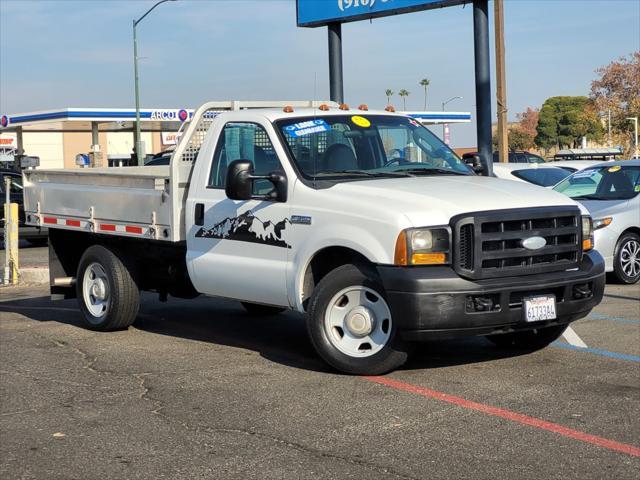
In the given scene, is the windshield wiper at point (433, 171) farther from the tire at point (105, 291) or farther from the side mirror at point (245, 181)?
the tire at point (105, 291)

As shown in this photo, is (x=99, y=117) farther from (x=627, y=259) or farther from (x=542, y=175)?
(x=627, y=259)

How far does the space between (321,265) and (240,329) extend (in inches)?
86.3

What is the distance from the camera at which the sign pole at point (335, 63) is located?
1911 cm

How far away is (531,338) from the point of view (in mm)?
8156

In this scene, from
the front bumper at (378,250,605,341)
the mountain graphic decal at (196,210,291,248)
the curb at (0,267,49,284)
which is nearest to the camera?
the front bumper at (378,250,605,341)

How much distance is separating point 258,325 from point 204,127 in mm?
2035

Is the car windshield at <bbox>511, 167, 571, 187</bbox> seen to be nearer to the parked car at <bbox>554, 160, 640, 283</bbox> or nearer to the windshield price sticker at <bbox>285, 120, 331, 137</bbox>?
the parked car at <bbox>554, 160, 640, 283</bbox>

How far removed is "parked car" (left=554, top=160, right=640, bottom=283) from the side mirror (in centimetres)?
573

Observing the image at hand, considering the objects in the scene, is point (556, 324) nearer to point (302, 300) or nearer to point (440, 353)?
point (440, 353)

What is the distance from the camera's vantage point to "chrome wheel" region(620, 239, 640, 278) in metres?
12.4

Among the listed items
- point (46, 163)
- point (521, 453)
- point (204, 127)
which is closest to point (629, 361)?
point (521, 453)

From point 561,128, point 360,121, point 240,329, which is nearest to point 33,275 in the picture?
point 240,329

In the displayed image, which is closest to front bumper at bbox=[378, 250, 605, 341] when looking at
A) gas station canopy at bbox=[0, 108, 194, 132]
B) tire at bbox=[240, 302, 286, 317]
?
tire at bbox=[240, 302, 286, 317]

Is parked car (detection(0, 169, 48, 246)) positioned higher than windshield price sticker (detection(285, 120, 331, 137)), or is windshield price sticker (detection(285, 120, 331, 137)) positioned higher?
windshield price sticker (detection(285, 120, 331, 137))
